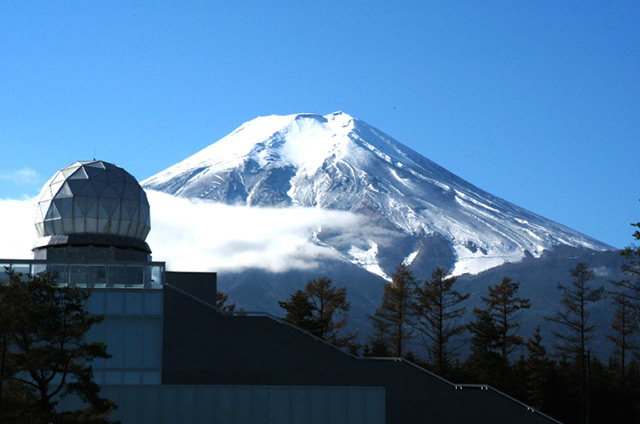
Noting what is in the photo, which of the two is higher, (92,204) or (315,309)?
(92,204)

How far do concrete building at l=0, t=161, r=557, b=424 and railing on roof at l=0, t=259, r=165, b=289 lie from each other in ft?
0.15

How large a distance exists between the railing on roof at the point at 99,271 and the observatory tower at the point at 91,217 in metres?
4.35

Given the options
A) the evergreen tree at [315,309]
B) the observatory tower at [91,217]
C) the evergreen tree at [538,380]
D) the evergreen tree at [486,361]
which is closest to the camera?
the observatory tower at [91,217]

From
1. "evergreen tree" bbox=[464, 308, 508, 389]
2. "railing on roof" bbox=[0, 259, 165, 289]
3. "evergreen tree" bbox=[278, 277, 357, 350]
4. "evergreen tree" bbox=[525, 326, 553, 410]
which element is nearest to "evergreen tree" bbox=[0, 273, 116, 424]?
"railing on roof" bbox=[0, 259, 165, 289]

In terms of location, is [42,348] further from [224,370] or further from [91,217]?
[91,217]

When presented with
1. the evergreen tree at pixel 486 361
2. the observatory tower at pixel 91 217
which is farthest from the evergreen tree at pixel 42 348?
the evergreen tree at pixel 486 361

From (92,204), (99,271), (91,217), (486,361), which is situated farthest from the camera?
(486,361)

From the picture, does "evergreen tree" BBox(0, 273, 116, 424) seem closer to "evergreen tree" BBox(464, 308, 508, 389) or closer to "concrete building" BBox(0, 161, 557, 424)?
"concrete building" BBox(0, 161, 557, 424)

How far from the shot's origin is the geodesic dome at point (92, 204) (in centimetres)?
4497

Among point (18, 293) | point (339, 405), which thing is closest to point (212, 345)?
point (339, 405)

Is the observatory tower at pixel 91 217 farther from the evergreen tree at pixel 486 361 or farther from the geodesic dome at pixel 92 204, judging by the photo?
the evergreen tree at pixel 486 361

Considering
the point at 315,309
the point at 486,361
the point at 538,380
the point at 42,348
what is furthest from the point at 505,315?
the point at 42,348

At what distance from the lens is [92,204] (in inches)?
1778

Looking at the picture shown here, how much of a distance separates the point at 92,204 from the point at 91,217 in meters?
0.71
